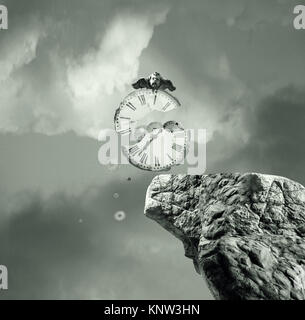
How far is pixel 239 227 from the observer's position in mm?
9008

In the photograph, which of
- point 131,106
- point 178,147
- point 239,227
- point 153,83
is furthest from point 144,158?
point 239,227

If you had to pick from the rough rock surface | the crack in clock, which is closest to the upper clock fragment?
the crack in clock

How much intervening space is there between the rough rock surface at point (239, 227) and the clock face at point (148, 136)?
1.56 feet

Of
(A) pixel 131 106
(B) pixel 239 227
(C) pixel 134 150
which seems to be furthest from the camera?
(A) pixel 131 106

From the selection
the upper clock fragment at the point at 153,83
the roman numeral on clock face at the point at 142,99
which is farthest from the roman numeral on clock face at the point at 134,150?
the upper clock fragment at the point at 153,83

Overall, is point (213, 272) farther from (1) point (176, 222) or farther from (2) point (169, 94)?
(2) point (169, 94)

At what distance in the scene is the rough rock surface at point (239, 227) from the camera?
8.24 meters

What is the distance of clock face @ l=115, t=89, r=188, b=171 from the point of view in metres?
10.3

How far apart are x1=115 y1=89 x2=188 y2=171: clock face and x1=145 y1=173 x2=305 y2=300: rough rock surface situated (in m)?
0.48

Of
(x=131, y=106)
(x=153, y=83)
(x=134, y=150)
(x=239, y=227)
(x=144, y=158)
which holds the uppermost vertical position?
(x=153, y=83)

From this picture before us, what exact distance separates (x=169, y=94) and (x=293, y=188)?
3.27m

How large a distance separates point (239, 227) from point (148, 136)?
2.76m

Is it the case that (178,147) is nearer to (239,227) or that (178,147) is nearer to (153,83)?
(153,83)
